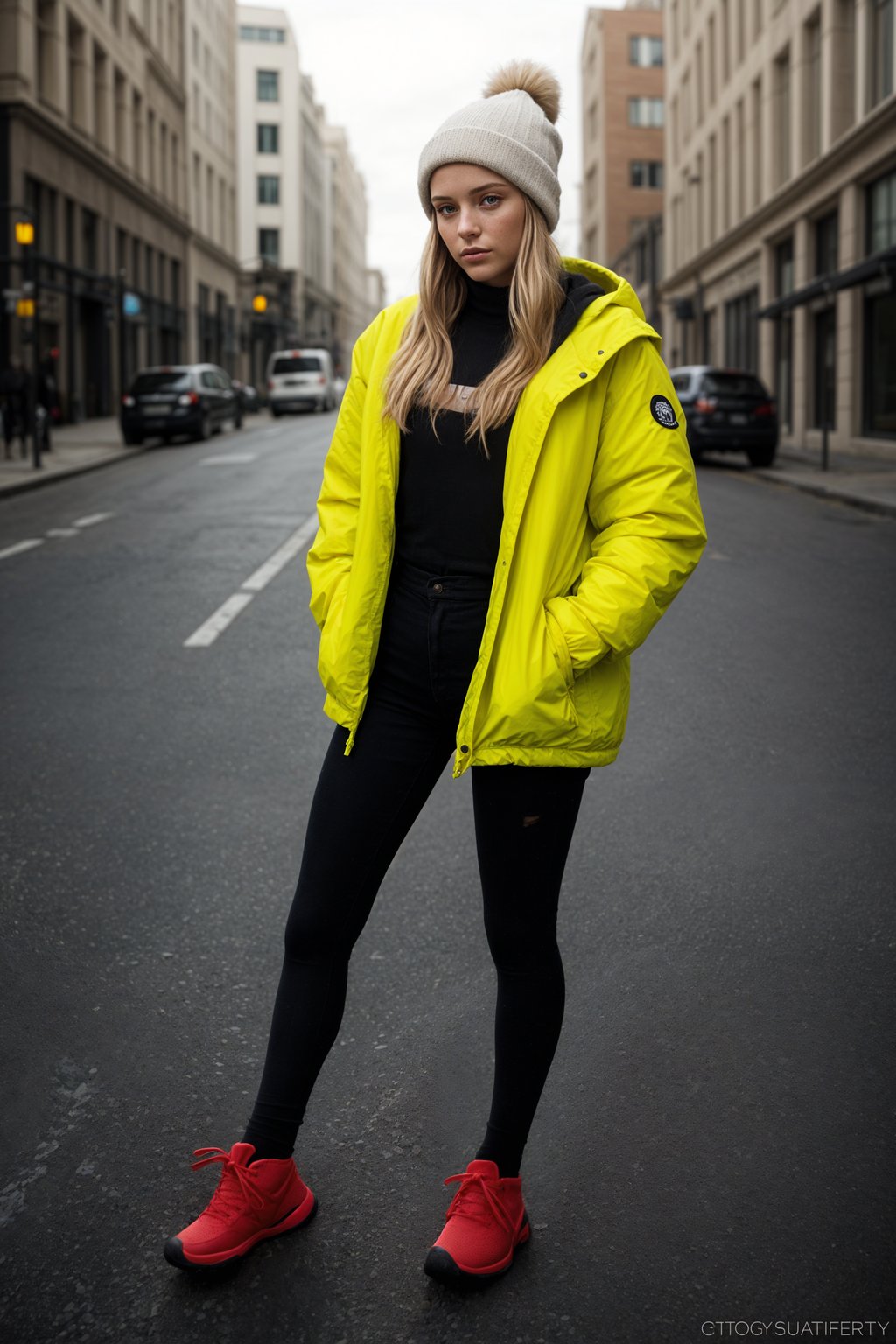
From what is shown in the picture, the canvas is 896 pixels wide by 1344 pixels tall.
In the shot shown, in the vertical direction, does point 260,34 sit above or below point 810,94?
above

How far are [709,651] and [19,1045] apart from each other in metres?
5.66

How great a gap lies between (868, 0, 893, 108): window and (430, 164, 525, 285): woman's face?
26.0m

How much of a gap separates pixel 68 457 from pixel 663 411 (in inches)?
969

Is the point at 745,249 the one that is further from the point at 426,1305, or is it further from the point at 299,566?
the point at 426,1305

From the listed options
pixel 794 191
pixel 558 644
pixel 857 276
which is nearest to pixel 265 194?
pixel 794 191

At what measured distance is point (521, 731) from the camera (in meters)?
2.42

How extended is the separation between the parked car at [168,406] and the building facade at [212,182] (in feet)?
86.4

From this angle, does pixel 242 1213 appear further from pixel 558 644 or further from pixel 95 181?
pixel 95 181

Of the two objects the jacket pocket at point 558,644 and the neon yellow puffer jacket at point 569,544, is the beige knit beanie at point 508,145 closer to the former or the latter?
the neon yellow puffer jacket at point 569,544

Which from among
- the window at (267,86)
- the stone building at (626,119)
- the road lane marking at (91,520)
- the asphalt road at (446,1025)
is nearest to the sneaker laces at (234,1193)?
the asphalt road at (446,1025)

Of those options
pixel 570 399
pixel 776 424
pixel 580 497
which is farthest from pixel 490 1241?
pixel 776 424

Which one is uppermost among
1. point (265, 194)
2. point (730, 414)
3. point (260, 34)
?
point (260, 34)

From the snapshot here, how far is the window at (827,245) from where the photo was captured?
99.1ft

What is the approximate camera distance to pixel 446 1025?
3543 millimetres
